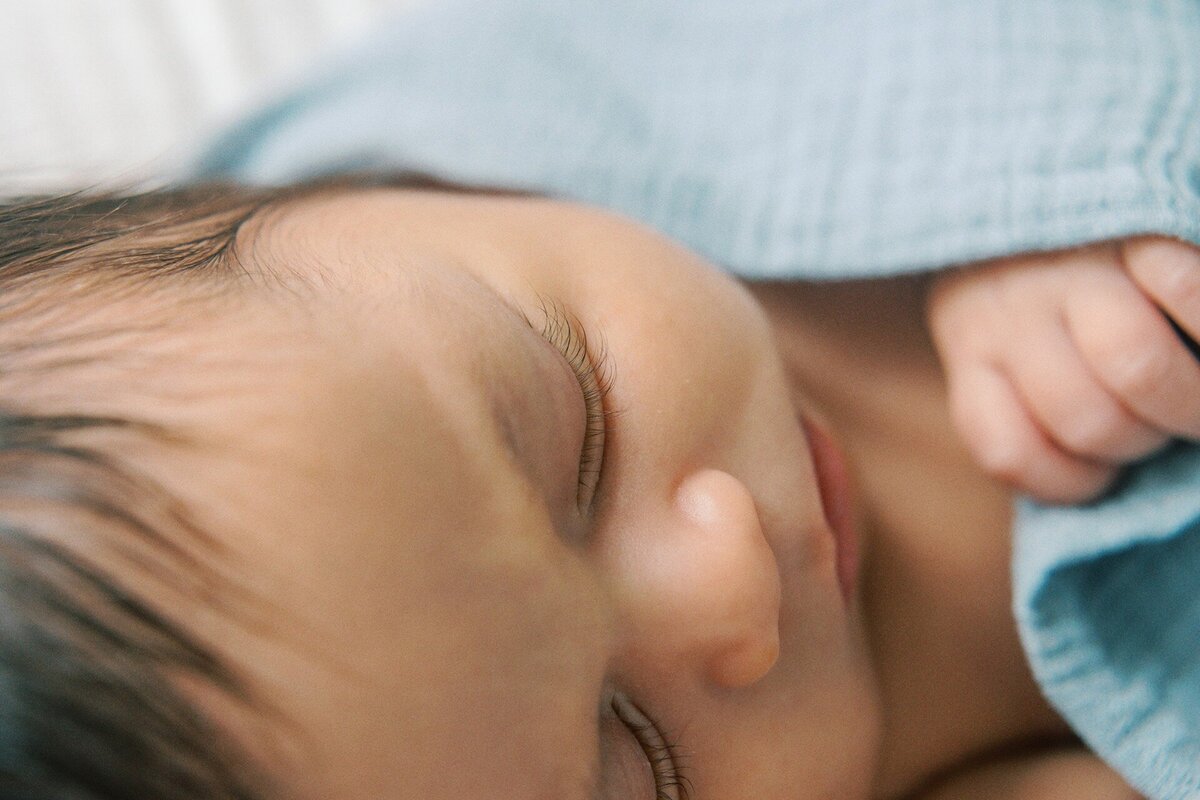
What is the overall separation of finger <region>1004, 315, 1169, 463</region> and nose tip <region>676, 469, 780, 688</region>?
0.26 meters

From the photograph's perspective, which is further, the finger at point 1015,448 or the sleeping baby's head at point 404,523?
the finger at point 1015,448

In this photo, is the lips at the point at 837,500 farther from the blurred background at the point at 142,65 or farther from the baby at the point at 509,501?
the blurred background at the point at 142,65

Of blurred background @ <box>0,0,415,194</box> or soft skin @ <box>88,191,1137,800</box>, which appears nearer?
soft skin @ <box>88,191,1137,800</box>

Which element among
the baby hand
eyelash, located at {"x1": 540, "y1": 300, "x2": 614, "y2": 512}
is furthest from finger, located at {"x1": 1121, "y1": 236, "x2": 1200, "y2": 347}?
eyelash, located at {"x1": 540, "y1": 300, "x2": 614, "y2": 512}

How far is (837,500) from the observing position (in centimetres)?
70

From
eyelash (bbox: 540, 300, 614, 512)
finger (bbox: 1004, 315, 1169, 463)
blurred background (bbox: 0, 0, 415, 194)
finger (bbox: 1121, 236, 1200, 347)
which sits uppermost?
blurred background (bbox: 0, 0, 415, 194)

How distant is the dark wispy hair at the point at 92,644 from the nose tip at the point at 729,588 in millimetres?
234

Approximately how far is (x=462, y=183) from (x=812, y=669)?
53 centimetres

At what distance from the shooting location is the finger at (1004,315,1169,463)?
0.68m

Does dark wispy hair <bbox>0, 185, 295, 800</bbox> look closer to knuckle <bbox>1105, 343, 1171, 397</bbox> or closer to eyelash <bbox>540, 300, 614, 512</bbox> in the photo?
eyelash <bbox>540, 300, 614, 512</bbox>

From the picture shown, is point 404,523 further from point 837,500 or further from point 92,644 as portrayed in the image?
point 837,500

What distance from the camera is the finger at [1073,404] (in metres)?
0.68

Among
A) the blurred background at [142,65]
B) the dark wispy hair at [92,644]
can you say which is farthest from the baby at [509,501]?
the blurred background at [142,65]

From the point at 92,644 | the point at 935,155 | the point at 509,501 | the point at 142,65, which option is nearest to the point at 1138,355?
the point at 935,155
